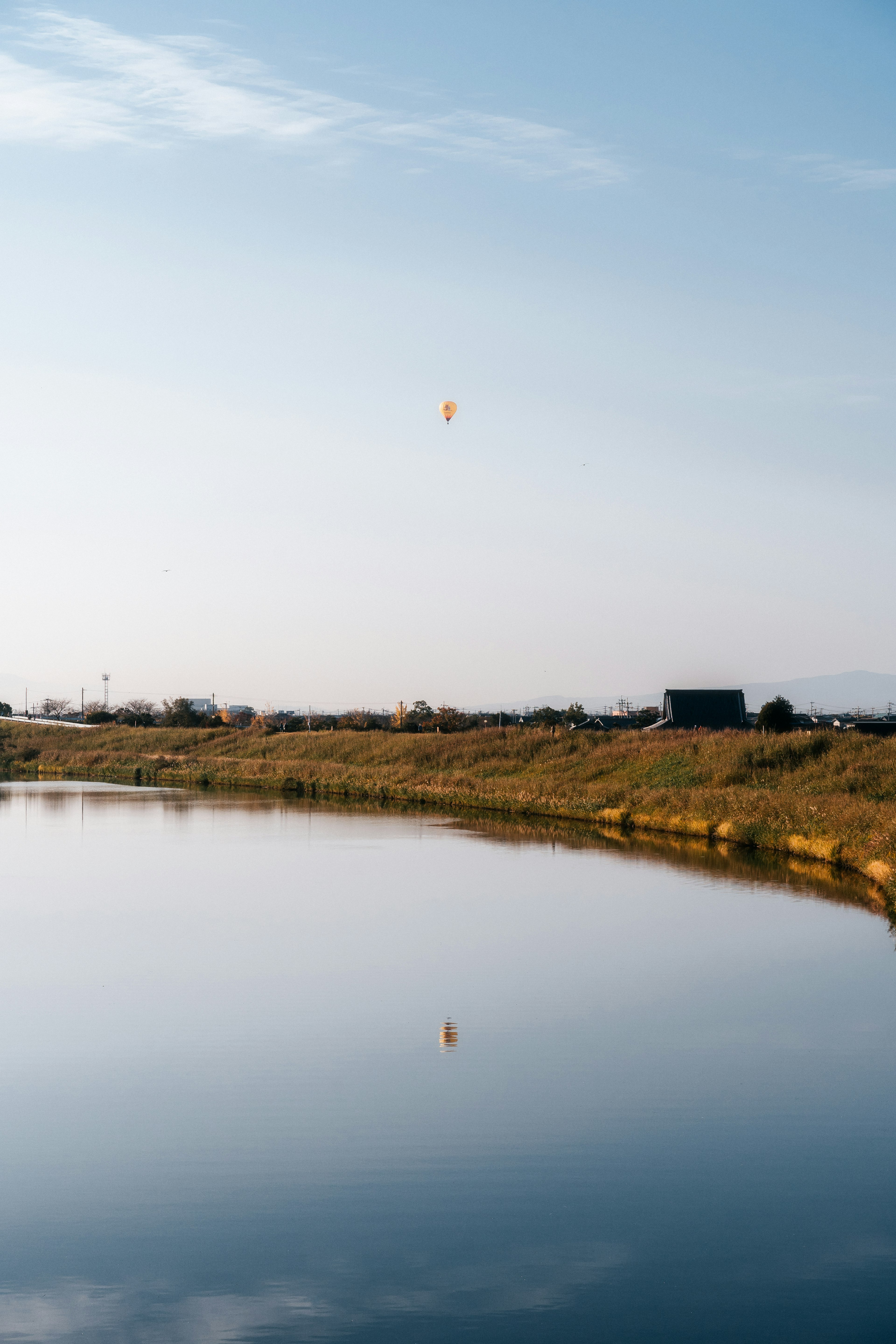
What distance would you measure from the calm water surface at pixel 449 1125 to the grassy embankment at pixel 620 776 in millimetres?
8085

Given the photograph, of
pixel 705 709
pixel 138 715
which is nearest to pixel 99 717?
pixel 138 715

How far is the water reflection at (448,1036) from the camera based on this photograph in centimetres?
1359

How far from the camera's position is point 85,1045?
13.7m

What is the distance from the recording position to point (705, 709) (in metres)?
75.8

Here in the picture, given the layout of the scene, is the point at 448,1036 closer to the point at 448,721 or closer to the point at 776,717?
the point at 776,717

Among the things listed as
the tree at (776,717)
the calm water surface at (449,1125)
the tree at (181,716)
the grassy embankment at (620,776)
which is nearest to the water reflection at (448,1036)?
the calm water surface at (449,1125)

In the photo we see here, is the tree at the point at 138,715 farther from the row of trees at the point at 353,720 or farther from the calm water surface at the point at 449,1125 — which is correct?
the calm water surface at the point at 449,1125

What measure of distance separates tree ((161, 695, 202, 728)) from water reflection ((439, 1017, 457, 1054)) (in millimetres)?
96050

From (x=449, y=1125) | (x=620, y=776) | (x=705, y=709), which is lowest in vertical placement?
(x=449, y=1125)

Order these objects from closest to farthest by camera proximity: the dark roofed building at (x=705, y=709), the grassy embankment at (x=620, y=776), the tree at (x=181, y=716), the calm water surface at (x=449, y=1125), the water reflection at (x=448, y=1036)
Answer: the calm water surface at (x=449, y=1125)
the water reflection at (x=448, y=1036)
the grassy embankment at (x=620, y=776)
the dark roofed building at (x=705, y=709)
the tree at (x=181, y=716)

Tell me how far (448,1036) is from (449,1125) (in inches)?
121

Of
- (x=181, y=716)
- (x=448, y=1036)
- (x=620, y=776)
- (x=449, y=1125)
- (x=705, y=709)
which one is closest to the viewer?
(x=449, y=1125)

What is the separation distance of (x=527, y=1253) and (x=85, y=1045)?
7.14m

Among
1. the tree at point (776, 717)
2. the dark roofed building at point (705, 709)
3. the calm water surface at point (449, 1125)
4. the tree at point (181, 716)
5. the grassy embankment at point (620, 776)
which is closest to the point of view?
the calm water surface at point (449, 1125)
